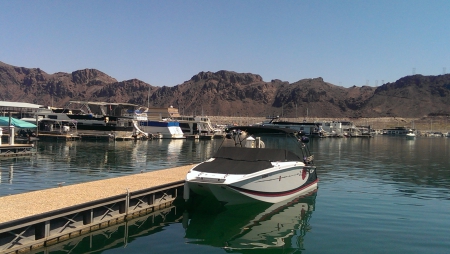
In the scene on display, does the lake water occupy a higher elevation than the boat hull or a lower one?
lower

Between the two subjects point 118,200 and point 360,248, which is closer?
point 360,248

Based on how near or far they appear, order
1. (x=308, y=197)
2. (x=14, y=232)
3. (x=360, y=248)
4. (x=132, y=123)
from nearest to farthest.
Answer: (x=14, y=232)
(x=360, y=248)
(x=308, y=197)
(x=132, y=123)

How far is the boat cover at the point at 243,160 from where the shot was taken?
1869cm

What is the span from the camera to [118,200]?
633 inches

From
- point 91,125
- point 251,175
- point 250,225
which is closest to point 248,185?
point 251,175

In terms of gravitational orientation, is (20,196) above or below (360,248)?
above

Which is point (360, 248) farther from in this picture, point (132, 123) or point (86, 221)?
point (132, 123)

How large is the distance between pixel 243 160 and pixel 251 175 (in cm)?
267

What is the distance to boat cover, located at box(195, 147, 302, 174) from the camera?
18.7 metres

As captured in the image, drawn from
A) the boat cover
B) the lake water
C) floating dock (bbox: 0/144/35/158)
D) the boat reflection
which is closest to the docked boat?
floating dock (bbox: 0/144/35/158)

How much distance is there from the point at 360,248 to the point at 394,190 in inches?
553

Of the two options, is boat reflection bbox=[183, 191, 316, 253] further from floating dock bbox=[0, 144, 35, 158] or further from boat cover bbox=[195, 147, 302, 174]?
floating dock bbox=[0, 144, 35, 158]

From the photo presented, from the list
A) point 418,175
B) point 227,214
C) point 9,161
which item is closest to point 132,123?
point 9,161

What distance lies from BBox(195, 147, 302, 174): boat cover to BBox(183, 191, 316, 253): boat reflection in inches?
77.4
